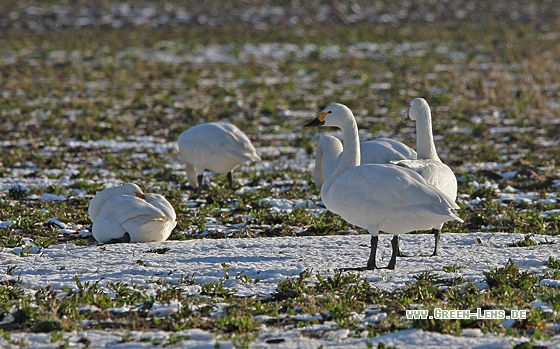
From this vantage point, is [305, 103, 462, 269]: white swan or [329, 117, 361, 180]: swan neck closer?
[305, 103, 462, 269]: white swan

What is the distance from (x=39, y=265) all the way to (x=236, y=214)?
296 cm

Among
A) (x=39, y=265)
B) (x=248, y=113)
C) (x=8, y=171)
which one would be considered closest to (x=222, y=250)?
(x=39, y=265)

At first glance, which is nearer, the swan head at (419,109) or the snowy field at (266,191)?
the snowy field at (266,191)

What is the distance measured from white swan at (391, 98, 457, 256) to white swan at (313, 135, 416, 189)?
529 mm

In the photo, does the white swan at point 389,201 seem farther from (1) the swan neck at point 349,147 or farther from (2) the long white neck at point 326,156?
(2) the long white neck at point 326,156

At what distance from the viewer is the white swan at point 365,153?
8.41 meters

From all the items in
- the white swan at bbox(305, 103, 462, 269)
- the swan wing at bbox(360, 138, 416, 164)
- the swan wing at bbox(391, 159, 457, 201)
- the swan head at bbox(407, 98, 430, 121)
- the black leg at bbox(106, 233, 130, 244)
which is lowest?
the black leg at bbox(106, 233, 130, 244)

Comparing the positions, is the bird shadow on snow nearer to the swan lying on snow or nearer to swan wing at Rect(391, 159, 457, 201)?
the swan lying on snow

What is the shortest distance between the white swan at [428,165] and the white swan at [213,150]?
2820 millimetres

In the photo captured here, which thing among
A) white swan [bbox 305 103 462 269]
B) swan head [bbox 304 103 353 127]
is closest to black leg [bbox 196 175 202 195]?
swan head [bbox 304 103 353 127]

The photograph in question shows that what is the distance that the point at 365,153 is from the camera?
8.52m

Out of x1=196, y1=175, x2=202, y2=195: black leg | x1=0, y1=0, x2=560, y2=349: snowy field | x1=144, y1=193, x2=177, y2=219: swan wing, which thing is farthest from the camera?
x1=196, y1=175, x2=202, y2=195: black leg

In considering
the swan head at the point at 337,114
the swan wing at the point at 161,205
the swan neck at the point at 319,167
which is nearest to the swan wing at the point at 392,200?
the swan head at the point at 337,114

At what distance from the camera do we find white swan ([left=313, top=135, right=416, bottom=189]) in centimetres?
841
